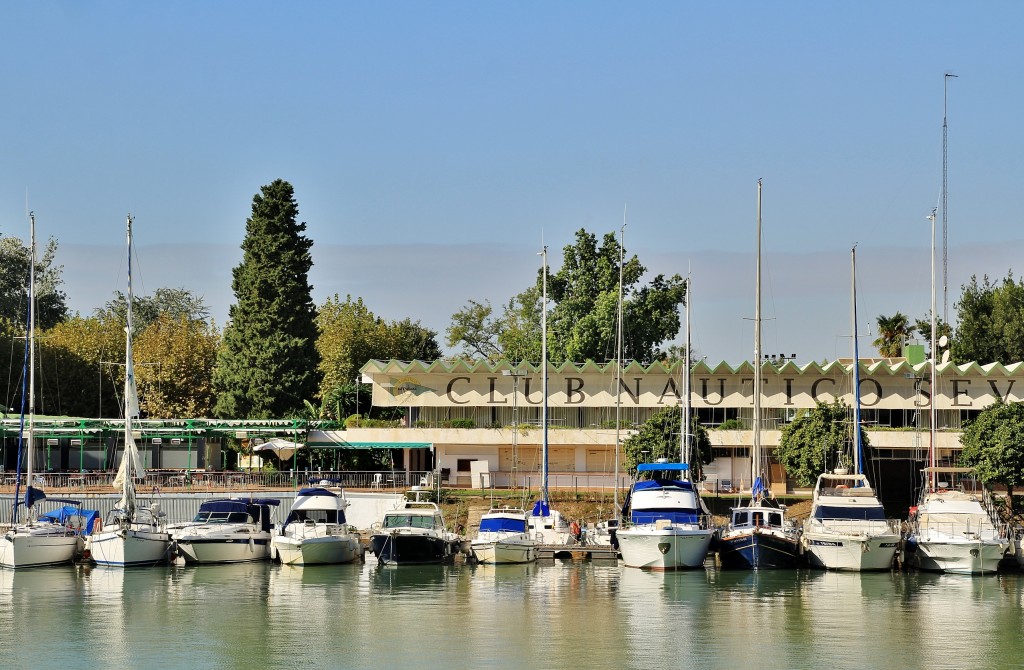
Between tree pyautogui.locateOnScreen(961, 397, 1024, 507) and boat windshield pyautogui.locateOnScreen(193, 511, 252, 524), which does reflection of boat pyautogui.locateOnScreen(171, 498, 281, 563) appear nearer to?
boat windshield pyautogui.locateOnScreen(193, 511, 252, 524)

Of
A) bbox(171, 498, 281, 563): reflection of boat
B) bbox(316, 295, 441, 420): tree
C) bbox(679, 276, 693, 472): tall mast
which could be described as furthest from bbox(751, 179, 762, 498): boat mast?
bbox(316, 295, 441, 420): tree

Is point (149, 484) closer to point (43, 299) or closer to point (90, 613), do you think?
point (90, 613)

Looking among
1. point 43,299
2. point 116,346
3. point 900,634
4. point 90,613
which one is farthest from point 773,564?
point 43,299

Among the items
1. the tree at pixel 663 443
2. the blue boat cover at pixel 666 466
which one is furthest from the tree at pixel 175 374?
the blue boat cover at pixel 666 466

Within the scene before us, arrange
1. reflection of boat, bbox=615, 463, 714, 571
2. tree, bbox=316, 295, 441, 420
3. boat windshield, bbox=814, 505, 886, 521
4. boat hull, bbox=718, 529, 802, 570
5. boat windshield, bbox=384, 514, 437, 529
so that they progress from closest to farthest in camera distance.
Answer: reflection of boat, bbox=615, 463, 714, 571, boat hull, bbox=718, 529, 802, 570, boat windshield, bbox=814, 505, 886, 521, boat windshield, bbox=384, 514, 437, 529, tree, bbox=316, 295, 441, 420

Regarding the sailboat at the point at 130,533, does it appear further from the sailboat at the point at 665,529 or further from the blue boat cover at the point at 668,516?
the blue boat cover at the point at 668,516

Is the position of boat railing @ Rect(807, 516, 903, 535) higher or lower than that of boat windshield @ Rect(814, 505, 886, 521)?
lower

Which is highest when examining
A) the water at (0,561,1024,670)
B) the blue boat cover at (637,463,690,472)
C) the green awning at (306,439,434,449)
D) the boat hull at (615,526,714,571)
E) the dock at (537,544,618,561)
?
the green awning at (306,439,434,449)

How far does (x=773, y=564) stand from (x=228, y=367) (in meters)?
46.8

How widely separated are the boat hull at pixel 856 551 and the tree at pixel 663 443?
1546cm

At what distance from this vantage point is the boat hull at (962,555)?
55375 mm

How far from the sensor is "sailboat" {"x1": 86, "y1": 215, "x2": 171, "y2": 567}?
5800 cm

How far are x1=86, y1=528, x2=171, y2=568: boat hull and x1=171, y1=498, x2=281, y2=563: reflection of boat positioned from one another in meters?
0.84

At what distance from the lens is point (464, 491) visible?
74.8 metres
